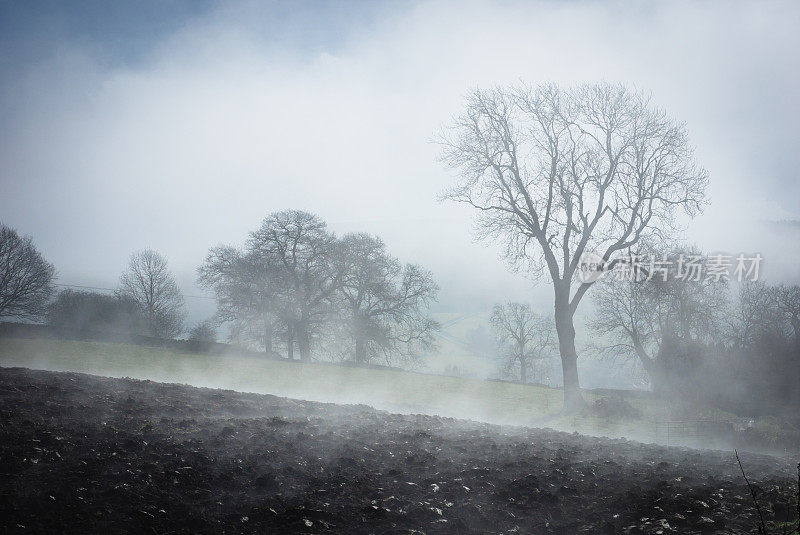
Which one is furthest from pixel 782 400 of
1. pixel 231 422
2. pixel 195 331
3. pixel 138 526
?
pixel 195 331

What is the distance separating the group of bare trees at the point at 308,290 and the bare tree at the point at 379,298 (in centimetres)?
7

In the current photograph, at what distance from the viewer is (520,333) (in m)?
50.9

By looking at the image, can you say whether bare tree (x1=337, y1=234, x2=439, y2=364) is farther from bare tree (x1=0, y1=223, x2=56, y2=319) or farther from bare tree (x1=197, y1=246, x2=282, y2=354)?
bare tree (x1=0, y1=223, x2=56, y2=319)

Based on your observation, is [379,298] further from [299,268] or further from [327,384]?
[327,384]

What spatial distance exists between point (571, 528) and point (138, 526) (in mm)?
3261

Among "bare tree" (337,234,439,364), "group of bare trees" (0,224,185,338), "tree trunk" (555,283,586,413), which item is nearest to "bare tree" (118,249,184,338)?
"group of bare trees" (0,224,185,338)

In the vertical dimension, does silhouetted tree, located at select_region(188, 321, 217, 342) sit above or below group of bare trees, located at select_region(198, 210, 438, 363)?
below

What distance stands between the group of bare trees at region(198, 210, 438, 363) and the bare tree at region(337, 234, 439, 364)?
7 cm

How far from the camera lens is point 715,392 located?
1788 cm

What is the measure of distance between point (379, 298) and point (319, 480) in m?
30.7

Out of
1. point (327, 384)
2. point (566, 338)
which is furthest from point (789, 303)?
point (327, 384)

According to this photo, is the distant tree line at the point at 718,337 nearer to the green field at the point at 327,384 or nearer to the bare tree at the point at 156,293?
the green field at the point at 327,384

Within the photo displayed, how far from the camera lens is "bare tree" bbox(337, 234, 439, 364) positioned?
112 feet

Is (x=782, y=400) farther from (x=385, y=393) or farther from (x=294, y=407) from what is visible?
(x=294, y=407)
